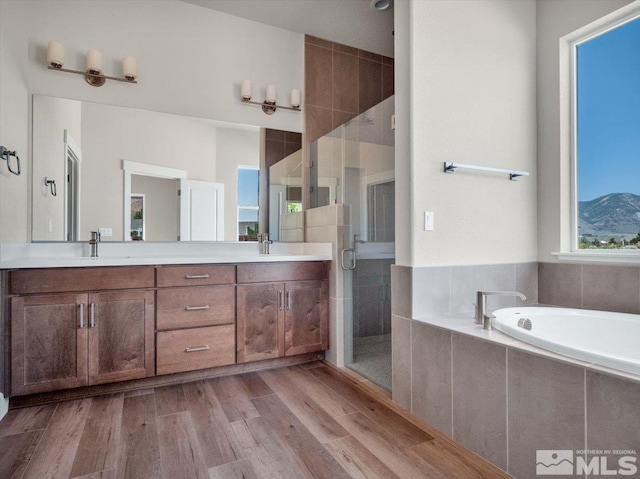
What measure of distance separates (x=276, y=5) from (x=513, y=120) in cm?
198

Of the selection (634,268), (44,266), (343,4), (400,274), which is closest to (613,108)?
(634,268)

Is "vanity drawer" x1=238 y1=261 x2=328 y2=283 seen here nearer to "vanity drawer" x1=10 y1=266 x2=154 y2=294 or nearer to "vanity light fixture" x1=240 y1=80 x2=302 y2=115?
"vanity drawer" x1=10 y1=266 x2=154 y2=294

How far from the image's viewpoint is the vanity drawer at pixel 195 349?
229 centimetres

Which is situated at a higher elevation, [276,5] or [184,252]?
[276,5]

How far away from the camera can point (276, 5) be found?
2.92 metres

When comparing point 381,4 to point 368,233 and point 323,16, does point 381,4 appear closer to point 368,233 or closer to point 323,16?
point 323,16

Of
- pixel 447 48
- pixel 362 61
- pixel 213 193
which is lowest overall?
pixel 213 193

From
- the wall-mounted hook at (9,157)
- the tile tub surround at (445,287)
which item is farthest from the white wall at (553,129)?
the wall-mounted hook at (9,157)

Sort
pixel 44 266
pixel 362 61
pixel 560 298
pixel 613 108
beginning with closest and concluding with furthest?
pixel 44 266, pixel 613 108, pixel 560 298, pixel 362 61

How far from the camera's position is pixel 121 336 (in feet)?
7.18

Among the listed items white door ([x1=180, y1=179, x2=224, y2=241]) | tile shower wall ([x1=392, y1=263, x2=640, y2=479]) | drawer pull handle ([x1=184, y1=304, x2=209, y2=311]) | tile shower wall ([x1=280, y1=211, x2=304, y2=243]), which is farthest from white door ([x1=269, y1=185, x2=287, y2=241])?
tile shower wall ([x1=392, y1=263, x2=640, y2=479])

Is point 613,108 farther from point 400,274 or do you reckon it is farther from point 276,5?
point 276,5

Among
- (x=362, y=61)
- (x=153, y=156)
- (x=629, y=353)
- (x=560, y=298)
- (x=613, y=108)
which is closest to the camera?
(x=629, y=353)

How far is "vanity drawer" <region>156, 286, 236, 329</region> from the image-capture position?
7.54ft
